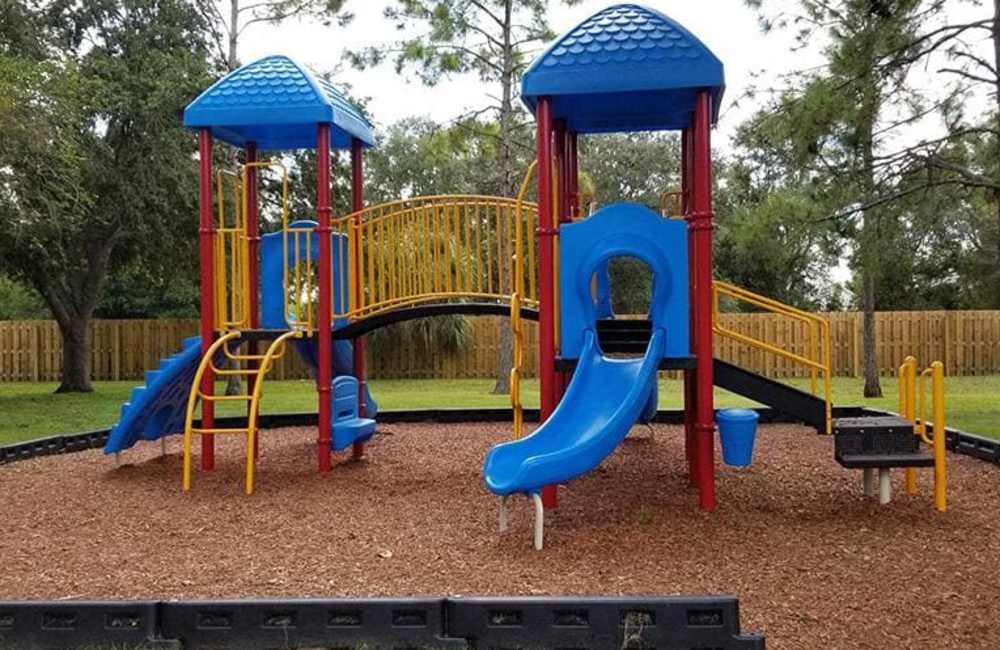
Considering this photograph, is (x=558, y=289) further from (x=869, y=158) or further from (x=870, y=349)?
(x=870, y=349)

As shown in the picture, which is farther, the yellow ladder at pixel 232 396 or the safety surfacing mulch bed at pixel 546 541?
the yellow ladder at pixel 232 396

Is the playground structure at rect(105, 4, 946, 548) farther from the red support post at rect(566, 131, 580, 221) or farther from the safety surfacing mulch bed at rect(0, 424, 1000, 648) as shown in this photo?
the safety surfacing mulch bed at rect(0, 424, 1000, 648)

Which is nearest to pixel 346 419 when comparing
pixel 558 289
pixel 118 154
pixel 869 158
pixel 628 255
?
pixel 558 289

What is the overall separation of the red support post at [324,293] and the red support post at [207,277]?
105cm

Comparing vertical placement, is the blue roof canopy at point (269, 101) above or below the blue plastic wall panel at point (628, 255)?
above

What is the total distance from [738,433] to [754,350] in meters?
17.6

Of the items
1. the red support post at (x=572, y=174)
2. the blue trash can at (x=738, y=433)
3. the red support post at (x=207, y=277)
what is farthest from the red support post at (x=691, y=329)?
the red support post at (x=207, y=277)

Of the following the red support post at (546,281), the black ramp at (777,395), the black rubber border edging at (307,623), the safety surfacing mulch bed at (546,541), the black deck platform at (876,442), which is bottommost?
the safety surfacing mulch bed at (546,541)

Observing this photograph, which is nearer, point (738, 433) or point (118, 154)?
point (738, 433)

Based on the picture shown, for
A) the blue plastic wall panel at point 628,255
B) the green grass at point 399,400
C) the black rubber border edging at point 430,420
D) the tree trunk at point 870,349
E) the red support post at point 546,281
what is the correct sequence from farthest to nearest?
the tree trunk at point 870,349
the green grass at point 399,400
the black rubber border edging at point 430,420
the blue plastic wall panel at point 628,255
the red support post at point 546,281

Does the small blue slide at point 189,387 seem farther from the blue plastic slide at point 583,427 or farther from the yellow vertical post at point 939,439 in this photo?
the yellow vertical post at point 939,439

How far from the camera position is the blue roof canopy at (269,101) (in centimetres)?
858

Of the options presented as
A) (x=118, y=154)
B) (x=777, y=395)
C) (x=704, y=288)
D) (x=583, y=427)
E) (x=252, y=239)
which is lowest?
(x=583, y=427)

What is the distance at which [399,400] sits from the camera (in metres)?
18.1
